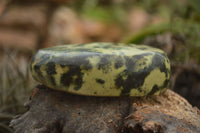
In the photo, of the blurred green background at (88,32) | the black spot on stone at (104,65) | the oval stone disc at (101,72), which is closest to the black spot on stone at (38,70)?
the oval stone disc at (101,72)

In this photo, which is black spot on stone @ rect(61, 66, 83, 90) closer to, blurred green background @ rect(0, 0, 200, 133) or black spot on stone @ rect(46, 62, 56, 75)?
black spot on stone @ rect(46, 62, 56, 75)

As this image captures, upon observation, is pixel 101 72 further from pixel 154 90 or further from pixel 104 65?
pixel 154 90

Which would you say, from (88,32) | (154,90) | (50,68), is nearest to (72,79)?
(50,68)

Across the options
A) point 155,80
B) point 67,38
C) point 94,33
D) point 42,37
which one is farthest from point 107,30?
point 155,80

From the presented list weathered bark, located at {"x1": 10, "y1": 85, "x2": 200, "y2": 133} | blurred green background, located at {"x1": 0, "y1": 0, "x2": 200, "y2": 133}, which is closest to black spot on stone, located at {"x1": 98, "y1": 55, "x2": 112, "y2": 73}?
weathered bark, located at {"x1": 10, "y1": 85, "x2": 200, "y2": 133}

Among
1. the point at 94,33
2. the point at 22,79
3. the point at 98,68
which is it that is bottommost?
the point at 94,33

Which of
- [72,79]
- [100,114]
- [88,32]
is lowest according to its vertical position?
[88,32]

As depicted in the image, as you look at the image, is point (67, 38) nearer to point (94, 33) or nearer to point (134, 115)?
point (94, 33)
